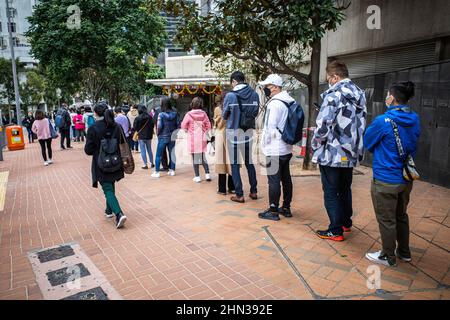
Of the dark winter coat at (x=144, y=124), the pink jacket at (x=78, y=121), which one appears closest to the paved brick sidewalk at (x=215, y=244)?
the dark winter coat at (x=144, y=124)

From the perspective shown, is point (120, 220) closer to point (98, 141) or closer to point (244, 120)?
point (98, 141)

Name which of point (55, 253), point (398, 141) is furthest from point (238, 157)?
point (55, 253)

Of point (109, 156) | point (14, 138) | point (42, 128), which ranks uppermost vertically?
point (42, 128)

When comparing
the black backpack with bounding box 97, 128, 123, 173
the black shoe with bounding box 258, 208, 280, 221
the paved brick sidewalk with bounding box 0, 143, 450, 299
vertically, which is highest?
the black backpack with bounding box 97, 128, 123, 173

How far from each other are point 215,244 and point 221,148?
2.26m

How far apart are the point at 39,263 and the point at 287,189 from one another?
3.16 meters

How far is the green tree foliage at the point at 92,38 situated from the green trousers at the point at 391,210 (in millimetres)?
14171

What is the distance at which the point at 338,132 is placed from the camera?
3846 mm

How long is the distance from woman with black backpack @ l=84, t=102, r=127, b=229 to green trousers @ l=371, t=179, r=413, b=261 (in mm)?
3199

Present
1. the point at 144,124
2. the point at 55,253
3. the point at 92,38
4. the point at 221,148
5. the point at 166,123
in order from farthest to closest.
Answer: the point at 92,38 < the point at 144,124 < the point at 166,123 < the point at 221,148 < the point at 55,253

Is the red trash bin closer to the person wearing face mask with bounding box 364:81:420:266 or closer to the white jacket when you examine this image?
the white jacket

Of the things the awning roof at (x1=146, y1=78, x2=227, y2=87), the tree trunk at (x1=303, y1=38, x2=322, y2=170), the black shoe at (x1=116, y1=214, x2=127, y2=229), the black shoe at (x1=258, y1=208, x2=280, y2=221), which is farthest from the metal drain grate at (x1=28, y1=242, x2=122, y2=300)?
the awning roof at (x1=146, y1=78, x2=227, y2=87)

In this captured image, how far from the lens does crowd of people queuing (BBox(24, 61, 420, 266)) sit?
3.31 metres
